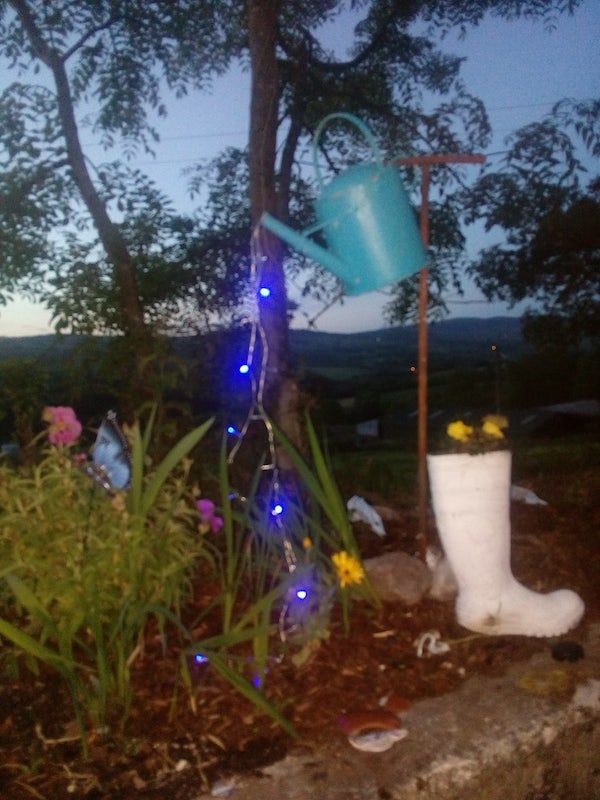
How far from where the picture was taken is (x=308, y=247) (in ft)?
9.27

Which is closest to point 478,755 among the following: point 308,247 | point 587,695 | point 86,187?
point 587,695

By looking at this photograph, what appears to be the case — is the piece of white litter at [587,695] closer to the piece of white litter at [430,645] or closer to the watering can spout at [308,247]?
the piece of white litter at [430,645]

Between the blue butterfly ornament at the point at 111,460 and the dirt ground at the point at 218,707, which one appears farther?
the blue butterfly ornament at the point at 111,460

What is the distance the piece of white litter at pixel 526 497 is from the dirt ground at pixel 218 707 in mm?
1166

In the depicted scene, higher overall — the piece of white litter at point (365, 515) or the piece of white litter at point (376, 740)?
the piece of white litter at point (365, 515)

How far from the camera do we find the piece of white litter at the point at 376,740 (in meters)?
2.43

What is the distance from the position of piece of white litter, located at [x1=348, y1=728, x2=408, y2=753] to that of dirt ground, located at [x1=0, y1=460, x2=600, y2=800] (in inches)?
2.7

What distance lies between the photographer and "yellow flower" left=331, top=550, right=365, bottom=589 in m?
2.96

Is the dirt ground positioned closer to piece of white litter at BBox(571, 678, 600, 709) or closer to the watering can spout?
piece of white litter at BBox(571, 678, 600, 709)

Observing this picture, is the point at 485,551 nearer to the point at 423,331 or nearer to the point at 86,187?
the point at 423,331

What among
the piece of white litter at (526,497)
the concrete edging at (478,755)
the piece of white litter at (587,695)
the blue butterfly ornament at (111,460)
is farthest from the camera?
the piece of white litter at (526,497)

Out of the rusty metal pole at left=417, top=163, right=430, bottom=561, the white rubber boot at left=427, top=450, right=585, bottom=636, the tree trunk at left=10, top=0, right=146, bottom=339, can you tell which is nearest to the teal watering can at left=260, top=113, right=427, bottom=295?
the rusty metal pole at left=417, top=163, right=430, bottom=561

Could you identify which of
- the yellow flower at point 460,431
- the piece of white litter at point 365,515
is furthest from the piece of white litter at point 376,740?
the piece of white litter at point 365,515

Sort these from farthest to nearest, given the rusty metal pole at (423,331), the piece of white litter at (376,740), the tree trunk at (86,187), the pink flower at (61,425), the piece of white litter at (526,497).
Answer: the tree trunk at (86,187)
the piece of white litter at (526,497)
the rusty metal pole at (423,331)
the pink flower at (61,425)
the piece of white litter at (376,740)
